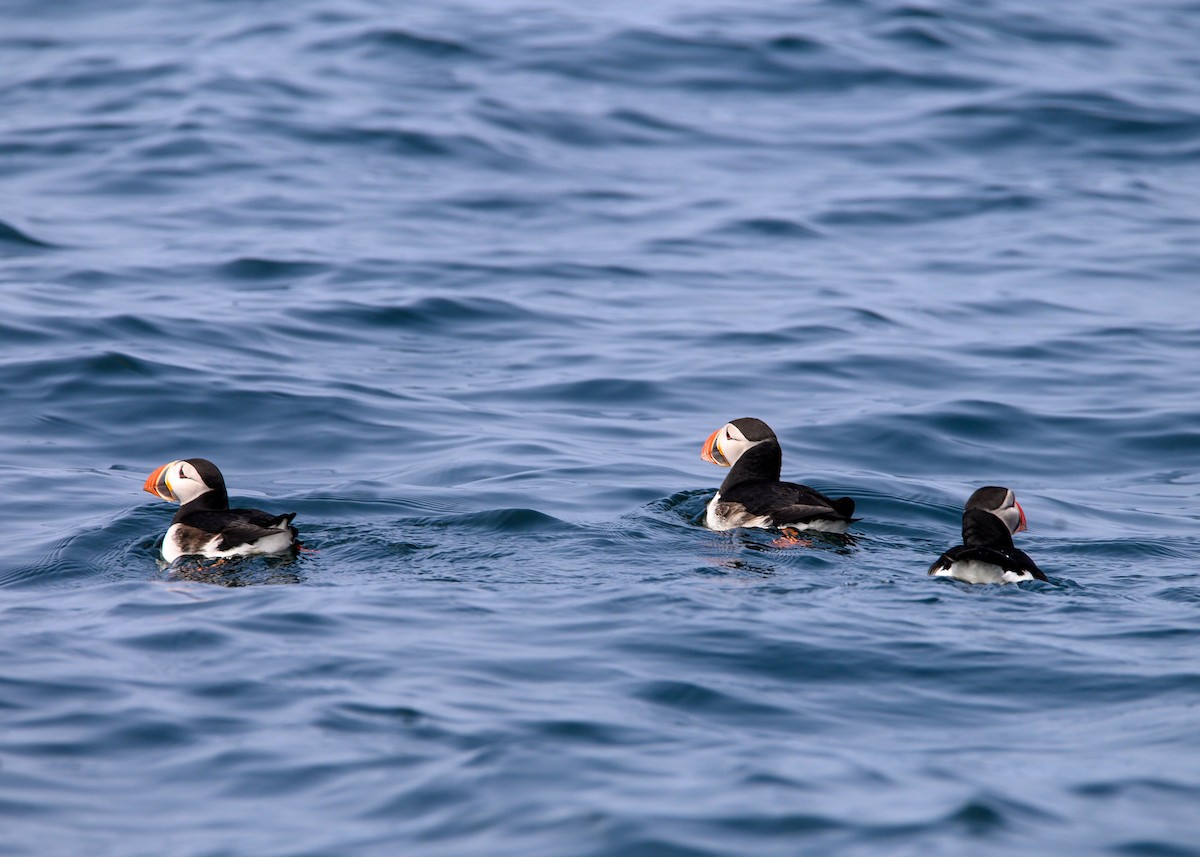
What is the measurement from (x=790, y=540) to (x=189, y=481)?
10.6 feet

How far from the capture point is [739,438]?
875 centimetres

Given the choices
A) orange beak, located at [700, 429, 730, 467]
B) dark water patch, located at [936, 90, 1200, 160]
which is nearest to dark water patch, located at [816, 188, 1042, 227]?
dark water patch, located at [936, 90, 1200, 160]

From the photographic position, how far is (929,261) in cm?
1516

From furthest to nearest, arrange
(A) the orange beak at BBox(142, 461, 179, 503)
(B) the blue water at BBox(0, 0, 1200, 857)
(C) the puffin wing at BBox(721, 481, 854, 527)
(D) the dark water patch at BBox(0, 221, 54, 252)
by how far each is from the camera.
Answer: (D) the dark water patch at BBox(0, 221, 54, 252)
(A) the orange beak at BBox(142, 461, 179, 503)
(C) the puffin wing at BBox(721, 481, 854, 527)
(B) the blue water at BBox(0, 0, 1200, 857)

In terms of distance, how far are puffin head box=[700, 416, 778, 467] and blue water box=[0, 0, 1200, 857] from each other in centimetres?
43

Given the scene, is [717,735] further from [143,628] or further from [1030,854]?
[143,628]

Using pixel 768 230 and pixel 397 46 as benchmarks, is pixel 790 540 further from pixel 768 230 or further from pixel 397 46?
pixel 397 46

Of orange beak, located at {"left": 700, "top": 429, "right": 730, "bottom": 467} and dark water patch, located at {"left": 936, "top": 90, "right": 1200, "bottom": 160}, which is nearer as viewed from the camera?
orange beak, located at {"left": 700, "top": 429, "right": 730, "bottom": 467}

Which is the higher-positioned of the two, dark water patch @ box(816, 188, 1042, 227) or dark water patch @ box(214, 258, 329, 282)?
dark water patch @ box(816, 188, 1042, 227)

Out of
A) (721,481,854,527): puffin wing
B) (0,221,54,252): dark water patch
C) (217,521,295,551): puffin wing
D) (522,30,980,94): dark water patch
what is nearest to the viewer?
(217,521,295,551): puffin wing

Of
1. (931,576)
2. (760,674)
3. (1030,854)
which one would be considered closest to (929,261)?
(931,576)

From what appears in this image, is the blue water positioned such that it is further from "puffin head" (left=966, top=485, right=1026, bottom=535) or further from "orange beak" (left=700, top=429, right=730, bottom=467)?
"puffin head" (left=966, top=485, right=1026, bottom=535)

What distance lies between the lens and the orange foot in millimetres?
7895

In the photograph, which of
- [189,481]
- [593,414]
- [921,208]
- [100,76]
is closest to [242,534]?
[189,481]
